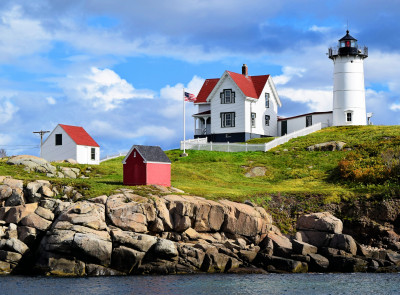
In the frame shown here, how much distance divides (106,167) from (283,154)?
17276mm

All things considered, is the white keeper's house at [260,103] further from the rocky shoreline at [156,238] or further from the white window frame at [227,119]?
the rocky shoreline at [156,238]

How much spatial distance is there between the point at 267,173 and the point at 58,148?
20.7m

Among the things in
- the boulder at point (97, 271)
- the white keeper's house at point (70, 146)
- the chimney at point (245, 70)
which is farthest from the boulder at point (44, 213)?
the chimney at point (245, 70)

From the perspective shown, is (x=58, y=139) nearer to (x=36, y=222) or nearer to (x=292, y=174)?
(x=292, y=174)

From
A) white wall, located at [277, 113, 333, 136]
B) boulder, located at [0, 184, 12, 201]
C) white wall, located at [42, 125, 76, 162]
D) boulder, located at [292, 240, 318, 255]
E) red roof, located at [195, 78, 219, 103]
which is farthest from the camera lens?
red roof, located at [195, 78, 219, 103]

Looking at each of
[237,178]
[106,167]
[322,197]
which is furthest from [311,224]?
[106,167]

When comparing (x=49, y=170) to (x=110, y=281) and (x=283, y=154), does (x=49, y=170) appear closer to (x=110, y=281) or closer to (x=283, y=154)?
(x=110, y=281)

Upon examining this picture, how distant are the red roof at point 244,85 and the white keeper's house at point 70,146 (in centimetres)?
1770

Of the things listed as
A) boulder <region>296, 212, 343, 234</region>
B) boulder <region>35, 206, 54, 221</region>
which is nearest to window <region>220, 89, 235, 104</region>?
boulder <region>296, 212, 343, 234</region>

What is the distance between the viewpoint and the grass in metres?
43.2

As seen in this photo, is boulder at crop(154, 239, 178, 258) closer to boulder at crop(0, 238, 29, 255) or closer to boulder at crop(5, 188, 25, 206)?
boulder at crop(0, 238, 29, 255)

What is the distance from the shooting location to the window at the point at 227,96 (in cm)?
7088

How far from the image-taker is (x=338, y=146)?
59.6 meters

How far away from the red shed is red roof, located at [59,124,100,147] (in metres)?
17.0
